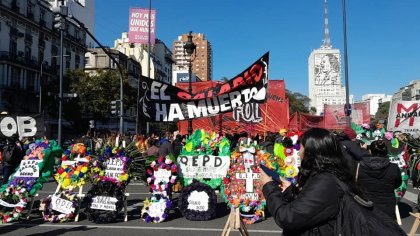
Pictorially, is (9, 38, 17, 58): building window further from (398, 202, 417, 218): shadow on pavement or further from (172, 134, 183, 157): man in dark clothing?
(398, 202, 417, 218): shadow on pavement

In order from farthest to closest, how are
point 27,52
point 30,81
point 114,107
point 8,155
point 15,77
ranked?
point 30,81 → point 27,52 → point 15,77 → point 114,107 → point 8,155

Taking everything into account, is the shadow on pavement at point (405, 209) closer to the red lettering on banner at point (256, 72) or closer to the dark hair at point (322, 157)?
the red lettering on banner at point (256, 72)

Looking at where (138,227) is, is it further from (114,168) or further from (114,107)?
(114,107)

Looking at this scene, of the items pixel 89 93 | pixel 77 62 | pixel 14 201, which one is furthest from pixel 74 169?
pixel 77 62

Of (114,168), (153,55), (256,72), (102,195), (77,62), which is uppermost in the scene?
(153,55)

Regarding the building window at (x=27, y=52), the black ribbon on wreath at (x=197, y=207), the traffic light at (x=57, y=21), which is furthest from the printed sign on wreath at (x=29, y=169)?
the building window at (x=27, y=52)

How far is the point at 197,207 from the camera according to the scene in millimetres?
8562

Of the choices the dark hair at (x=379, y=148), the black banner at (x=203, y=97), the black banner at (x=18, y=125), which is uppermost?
the black banner at (x=203, y=97)

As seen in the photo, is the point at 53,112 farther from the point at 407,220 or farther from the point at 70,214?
the point at 407,220

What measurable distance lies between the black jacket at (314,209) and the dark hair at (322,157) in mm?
64

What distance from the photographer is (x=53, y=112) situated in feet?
162

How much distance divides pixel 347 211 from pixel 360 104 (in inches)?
1173

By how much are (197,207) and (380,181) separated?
173 inches

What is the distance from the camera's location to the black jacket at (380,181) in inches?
200
